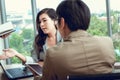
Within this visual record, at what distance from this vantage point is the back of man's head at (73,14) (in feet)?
4.11

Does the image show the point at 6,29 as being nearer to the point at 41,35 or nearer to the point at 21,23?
the point at 41,35

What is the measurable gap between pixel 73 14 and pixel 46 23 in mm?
1377

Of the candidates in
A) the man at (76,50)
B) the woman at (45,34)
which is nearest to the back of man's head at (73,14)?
the man at (76,50)

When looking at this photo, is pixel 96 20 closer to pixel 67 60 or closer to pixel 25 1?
pixel 25 1

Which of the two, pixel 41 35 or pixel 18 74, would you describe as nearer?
pixel 18 74

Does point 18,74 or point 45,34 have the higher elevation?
point 45,34

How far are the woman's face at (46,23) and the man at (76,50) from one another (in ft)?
4.11

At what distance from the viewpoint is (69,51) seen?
1171mm

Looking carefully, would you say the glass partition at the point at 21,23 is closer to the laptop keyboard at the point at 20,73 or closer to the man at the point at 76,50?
the laptop keyboard at the point at 20,73

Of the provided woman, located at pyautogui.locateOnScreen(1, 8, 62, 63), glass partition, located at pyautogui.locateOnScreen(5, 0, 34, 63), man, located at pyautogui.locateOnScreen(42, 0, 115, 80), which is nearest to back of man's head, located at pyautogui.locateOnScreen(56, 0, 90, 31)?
man, located at pyautogui.locateOnScreen(42, 0, 115, 80)

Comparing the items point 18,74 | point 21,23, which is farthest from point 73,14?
point 21,23

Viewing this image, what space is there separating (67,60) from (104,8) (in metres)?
3.19

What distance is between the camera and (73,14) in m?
1.25

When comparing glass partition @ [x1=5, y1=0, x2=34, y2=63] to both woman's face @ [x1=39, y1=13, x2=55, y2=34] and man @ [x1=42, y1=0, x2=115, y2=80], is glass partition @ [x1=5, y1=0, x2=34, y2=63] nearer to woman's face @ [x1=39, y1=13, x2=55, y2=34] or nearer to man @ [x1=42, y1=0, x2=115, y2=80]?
→ woman's face @ [x1=39, y1=13, x2=55, y2=34]
